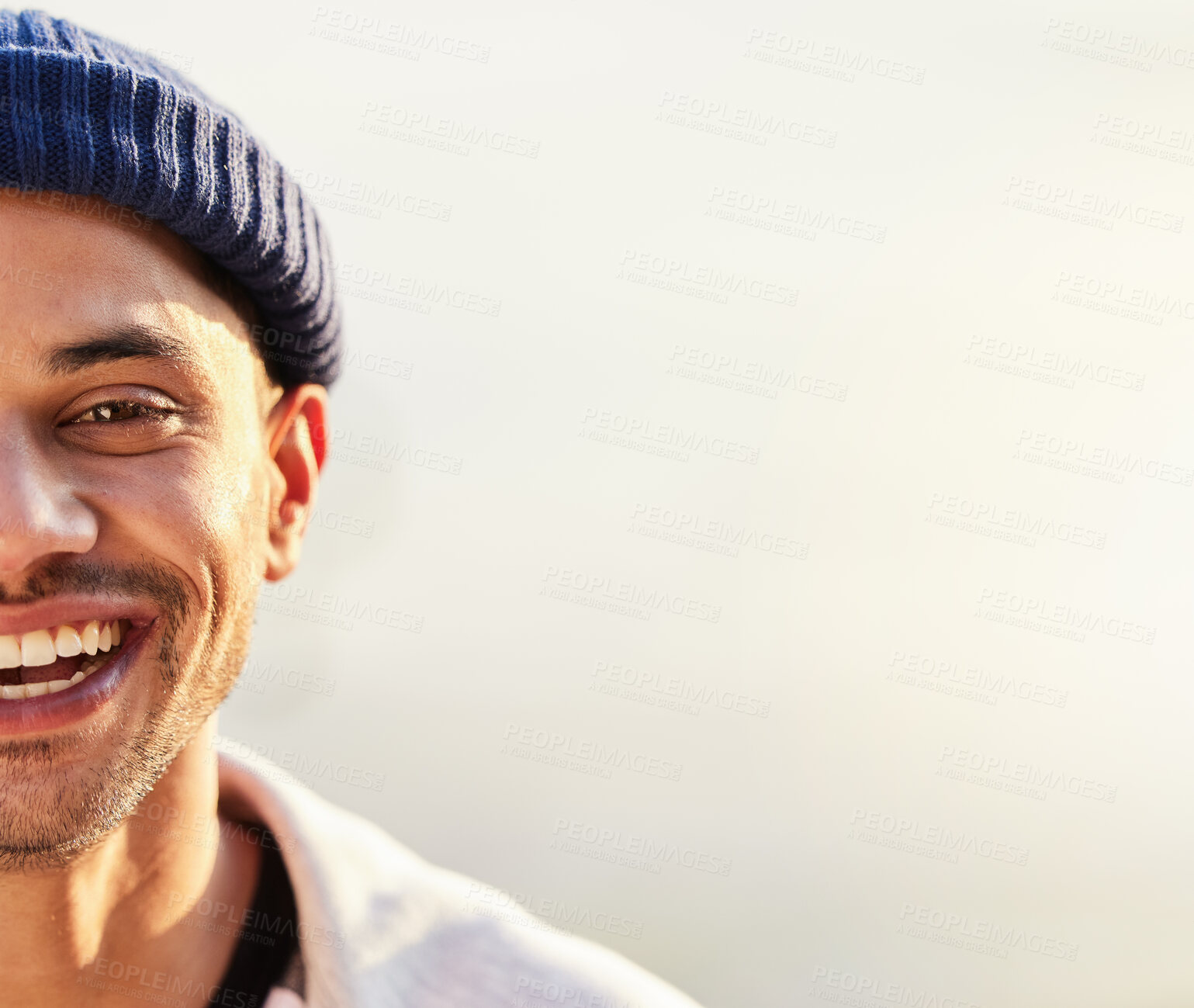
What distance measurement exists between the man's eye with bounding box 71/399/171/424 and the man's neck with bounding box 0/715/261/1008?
23.2 inches

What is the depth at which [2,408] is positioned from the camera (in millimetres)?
1640

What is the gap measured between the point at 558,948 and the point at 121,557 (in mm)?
1090

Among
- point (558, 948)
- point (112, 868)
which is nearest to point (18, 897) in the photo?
point (112, 868)

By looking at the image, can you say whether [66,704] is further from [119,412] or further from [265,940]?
[265,940]

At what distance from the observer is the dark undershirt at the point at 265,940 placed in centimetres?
198

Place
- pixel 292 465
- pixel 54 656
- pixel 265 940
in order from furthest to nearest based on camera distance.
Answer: pixel 292 465
pixel 265 940
pixel 54 656

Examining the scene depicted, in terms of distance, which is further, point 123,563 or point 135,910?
point 135,910

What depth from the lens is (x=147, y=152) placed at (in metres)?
1.75

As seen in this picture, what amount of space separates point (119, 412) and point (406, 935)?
1075 mm

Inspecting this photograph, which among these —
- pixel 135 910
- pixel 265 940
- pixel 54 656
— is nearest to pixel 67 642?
pixel 54 656

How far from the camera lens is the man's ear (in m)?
2.11

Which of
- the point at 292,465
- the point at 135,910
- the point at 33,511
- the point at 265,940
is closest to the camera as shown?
the point at 33,511

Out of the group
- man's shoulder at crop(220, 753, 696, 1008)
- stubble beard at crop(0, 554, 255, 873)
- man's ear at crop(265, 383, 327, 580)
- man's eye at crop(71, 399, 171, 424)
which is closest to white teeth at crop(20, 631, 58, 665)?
stubble beard at crop(0, 554, 255, 873)

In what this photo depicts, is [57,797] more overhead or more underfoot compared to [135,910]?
more overhead
